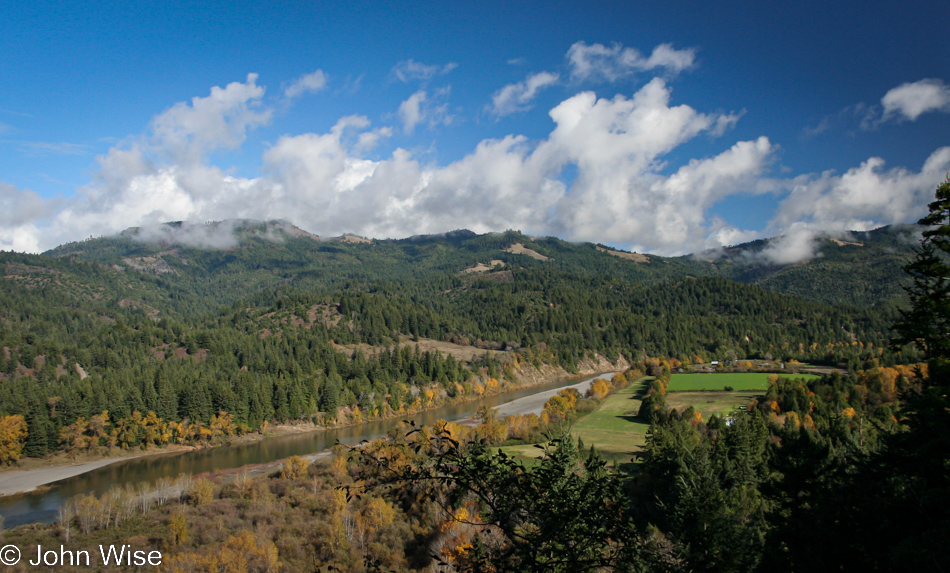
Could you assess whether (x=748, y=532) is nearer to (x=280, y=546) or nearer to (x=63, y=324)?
(x=280, y=546)

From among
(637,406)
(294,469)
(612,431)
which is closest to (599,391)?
(637,406)

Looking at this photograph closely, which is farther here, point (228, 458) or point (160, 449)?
point (160, 449)

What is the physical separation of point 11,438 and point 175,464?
22551 mm

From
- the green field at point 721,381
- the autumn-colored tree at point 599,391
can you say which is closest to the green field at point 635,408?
the green field at point 721,381

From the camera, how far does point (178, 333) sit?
138m

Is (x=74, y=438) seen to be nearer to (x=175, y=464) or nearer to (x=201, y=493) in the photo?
(x=175, y=464)

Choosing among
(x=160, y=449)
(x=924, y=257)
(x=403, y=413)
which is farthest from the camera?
(x=403, y=413)

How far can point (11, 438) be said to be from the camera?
230 ft

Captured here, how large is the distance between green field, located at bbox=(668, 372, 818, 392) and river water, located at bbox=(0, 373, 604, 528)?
46.8 m

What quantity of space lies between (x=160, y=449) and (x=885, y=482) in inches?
3534

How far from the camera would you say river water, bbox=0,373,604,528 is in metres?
53.4

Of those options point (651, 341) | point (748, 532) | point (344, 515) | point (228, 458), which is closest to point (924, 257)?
point (748, 532)

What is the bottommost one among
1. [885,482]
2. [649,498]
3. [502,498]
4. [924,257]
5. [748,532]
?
[649,498]

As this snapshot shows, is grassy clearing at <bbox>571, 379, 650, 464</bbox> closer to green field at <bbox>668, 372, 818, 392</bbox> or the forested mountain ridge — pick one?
green field at <bbox>668, 372, 818, 392</bbox>
